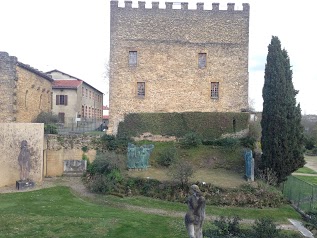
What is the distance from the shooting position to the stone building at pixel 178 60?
97.1 ft

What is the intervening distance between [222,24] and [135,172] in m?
14.8

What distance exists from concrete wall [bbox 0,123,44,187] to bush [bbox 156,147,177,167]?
7954 millimetres

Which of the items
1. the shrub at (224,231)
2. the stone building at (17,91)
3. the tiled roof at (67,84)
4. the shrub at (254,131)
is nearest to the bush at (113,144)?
the stone building at (17,91)

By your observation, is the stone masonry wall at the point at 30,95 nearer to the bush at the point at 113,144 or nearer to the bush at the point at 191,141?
the bush at the point at 113,144

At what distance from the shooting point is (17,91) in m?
28.9

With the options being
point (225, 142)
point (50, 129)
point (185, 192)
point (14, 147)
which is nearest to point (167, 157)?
point (225, 142)

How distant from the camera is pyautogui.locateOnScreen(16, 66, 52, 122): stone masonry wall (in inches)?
1166

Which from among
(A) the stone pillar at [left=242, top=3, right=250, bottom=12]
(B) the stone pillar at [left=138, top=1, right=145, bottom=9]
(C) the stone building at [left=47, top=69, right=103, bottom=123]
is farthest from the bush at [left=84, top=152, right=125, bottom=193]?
(C) the stone building at [left=47, top=69, right=103, bottom=123]

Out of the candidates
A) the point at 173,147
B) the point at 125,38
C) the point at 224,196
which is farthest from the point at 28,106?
the point at 224,196

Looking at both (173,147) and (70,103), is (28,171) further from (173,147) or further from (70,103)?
(70,103)

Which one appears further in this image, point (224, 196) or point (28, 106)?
point (28, 106)

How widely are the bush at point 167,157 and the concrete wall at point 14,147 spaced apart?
313 inches

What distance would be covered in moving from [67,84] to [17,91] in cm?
1410

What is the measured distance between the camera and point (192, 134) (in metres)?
26.6
